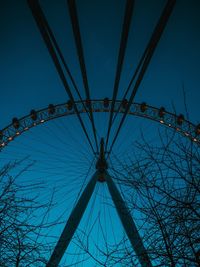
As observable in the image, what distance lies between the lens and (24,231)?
625cm

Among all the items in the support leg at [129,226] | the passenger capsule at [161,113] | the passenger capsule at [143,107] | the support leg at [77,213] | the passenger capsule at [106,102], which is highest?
the passenger capsule at [106,102]

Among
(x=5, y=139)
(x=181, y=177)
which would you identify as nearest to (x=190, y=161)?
(x=181, y=177)

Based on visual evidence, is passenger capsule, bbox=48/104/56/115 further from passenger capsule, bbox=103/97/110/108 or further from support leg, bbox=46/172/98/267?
support leg, bbox=46/172/98/267

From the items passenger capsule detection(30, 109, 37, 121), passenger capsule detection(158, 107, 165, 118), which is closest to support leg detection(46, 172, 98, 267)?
passenger capsule detection(30, 109, 37, 121)

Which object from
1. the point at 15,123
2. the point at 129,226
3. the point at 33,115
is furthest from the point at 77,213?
the point at 33,115

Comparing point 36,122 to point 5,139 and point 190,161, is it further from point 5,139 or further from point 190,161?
point 190,161

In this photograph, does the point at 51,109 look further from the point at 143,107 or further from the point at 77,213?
the point at 77,213

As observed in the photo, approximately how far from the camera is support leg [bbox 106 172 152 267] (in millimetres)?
5034

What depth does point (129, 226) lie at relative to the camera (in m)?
10.0

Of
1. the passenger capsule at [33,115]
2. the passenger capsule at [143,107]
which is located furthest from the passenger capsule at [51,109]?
the passenger capsule at [143,107]

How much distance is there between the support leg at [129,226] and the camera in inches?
198

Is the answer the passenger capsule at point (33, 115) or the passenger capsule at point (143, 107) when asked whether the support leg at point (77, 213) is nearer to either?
the passenger capsule at point (143, 107)

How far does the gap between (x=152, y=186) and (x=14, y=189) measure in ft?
11.1

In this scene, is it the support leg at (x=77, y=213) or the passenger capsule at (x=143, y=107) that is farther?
the passenger capsule at (x=143, y=107)
